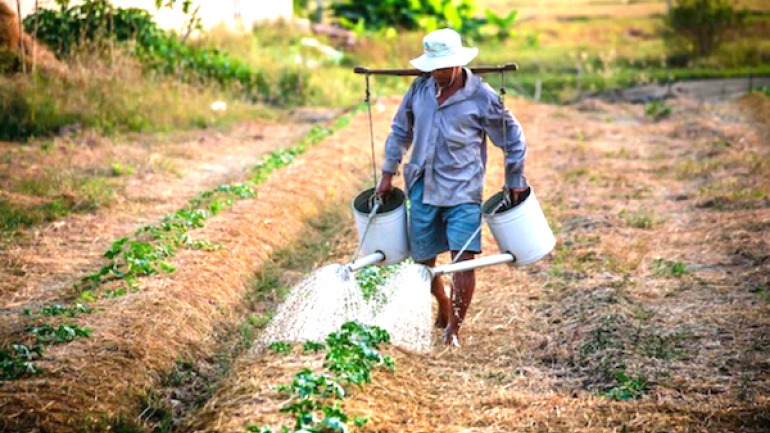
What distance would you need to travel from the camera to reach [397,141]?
253 inches

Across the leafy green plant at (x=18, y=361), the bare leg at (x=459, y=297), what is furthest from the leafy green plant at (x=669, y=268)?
the leafy green plant at (x=18, y=361)

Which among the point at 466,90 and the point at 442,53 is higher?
the point at 442,53

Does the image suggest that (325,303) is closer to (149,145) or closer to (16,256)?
(16,256)

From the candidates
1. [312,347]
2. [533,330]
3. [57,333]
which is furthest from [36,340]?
[533,330]

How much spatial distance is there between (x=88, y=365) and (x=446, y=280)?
277 centimetres

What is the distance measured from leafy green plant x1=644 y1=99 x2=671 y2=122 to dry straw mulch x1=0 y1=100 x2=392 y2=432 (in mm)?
7922

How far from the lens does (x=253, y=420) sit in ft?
15.5

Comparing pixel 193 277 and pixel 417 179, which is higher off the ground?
pixel 417 179

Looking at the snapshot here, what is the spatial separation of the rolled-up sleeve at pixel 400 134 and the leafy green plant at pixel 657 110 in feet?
37.2

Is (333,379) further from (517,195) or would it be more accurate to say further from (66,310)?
(66,310)

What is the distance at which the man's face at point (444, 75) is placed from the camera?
20.0 feet

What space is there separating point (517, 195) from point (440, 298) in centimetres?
74

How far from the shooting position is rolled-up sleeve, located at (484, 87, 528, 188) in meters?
6.18

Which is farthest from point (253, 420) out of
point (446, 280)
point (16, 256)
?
point (16, 256)
